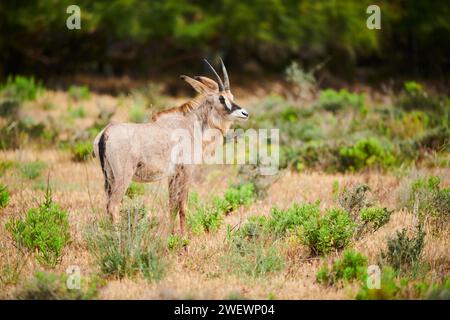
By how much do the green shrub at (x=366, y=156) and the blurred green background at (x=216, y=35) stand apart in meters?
7.89

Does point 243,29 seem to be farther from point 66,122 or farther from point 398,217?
point 398,217

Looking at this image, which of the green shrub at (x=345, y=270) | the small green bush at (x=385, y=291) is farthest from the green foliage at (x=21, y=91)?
the small green bush at (x=385, y=291)

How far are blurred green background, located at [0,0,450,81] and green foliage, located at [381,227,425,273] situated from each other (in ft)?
39.9

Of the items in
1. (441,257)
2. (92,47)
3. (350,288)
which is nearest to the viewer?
(350,288)

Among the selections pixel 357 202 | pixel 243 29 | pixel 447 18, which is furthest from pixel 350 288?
pixel 447 18

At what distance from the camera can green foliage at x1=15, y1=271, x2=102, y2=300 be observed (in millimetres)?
4680

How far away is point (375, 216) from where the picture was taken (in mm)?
6223

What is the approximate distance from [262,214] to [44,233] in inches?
107

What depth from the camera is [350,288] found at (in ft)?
16.3

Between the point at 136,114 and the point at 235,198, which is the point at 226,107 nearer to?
the point at 235,198

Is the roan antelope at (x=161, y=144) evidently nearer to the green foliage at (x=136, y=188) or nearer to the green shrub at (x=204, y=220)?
the green shrub at (x=204, y=220)

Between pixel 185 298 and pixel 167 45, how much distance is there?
19023mm

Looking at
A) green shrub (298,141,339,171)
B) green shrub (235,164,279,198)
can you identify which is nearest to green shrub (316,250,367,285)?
green shrub (235,164,279,198)

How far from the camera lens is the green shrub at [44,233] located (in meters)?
5.62
